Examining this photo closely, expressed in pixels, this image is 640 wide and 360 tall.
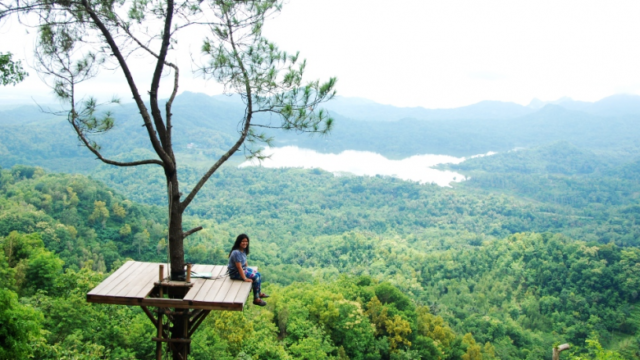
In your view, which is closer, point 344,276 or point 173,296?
point 173,296

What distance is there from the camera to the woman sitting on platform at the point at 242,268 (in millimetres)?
3576

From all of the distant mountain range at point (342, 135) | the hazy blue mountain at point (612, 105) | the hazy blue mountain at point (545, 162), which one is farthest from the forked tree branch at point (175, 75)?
the hazy blue mountain at point (612, 105)

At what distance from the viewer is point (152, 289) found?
324cm

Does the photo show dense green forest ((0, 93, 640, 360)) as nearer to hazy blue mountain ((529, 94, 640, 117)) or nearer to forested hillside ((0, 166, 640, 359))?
forested hillside ((0, 166, 640, 359))

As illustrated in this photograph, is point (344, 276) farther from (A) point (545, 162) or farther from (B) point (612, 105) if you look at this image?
(B) point (612, 105)

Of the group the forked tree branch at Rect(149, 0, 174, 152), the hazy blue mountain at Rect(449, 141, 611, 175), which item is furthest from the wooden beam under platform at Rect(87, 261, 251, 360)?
the hazy blue mountain at Rect(449, 141, 611, 175)

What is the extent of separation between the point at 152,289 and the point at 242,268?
0.72 meters

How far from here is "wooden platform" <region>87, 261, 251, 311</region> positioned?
3.01 meters

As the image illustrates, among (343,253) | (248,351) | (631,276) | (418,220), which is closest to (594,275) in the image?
(631,276)

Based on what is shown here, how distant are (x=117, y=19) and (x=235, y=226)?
46125 millimetres

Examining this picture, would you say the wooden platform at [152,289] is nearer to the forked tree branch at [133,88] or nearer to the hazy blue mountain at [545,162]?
the forked tree branch at [133,88]

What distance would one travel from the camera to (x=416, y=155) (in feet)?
385

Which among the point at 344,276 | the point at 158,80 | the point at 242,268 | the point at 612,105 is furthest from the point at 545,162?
the point at 612,105

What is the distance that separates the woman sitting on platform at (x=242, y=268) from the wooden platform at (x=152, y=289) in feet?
0.23
